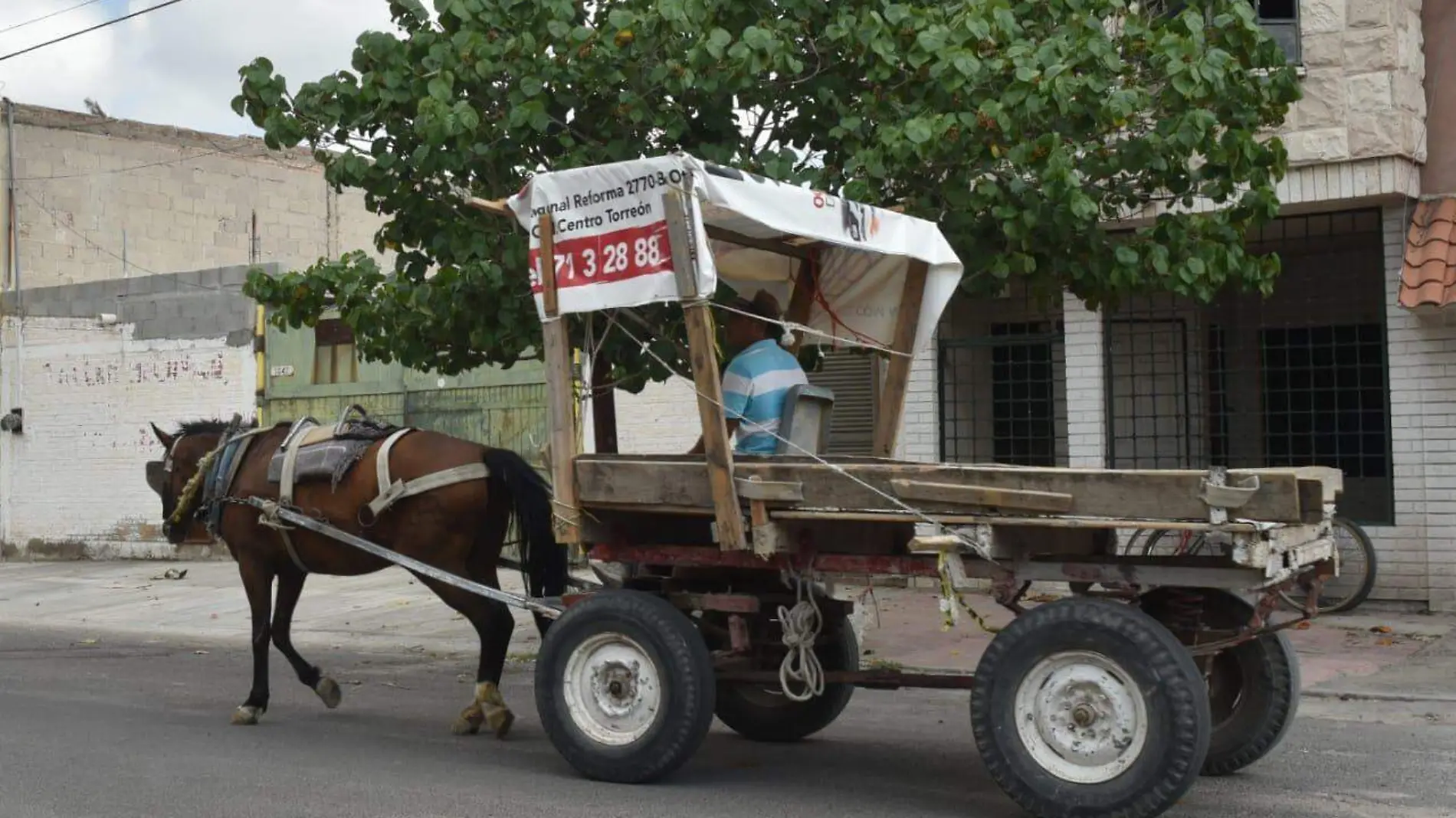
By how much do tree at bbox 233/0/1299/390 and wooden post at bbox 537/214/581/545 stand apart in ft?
4.77

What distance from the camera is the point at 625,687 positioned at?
260 inches

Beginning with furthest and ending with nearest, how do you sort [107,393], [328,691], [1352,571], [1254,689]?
[107,393], [1352,571], [328,691], [1254,689]

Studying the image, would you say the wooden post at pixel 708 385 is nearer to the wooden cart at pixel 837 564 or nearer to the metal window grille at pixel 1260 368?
the wooden cart at pixel 837 564

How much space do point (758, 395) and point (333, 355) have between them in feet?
41.6

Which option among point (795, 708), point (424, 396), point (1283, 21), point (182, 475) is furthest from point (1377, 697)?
point (424, 396)

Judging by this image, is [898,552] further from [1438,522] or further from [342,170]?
[1438,522]

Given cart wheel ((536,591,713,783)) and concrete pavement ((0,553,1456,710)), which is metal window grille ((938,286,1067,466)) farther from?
cart wheel ((536,591,713,783))

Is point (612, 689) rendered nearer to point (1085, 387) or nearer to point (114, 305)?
point (1085, 387)

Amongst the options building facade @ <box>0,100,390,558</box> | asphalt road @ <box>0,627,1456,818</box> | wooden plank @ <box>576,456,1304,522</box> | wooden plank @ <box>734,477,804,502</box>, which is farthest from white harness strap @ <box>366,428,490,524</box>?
building facade @ <box>0,100,390,558</box>

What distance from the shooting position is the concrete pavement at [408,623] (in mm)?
10094

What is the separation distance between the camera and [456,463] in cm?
826

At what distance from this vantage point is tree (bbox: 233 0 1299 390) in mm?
8484

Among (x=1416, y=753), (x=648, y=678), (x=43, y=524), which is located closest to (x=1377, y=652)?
(x=1416, y=753)

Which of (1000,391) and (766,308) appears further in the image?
(1000,391)
